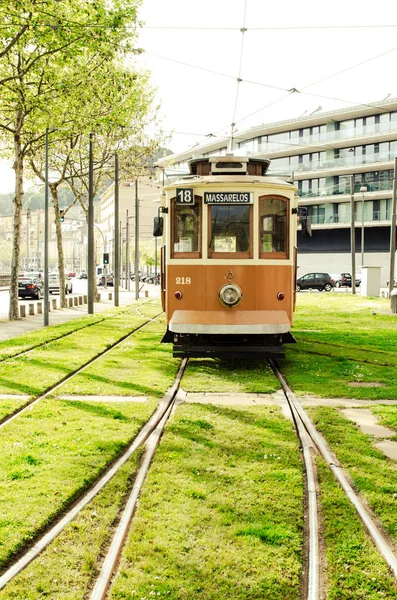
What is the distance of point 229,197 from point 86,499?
7953mm

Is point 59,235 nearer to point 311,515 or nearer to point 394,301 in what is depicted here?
point 394,301

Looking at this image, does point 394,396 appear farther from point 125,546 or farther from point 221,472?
point 125,546

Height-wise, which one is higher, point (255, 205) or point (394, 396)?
point (255, 205)

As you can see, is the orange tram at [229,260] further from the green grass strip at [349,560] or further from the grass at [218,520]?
the green grass strip at [349,560]

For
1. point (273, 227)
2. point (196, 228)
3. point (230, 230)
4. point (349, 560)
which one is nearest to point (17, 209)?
point (196, 228)

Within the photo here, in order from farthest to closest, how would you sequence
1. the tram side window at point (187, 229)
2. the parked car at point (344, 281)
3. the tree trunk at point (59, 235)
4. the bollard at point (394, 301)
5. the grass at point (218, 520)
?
the parked car at point (344, 281), the tree trunk at point (59, 235), the bollard at point (394, 301), the tram side window at point (187, 229), the grass at point (218, 520)

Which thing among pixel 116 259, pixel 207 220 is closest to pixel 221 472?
pixel 207 220

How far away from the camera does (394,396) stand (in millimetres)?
10773

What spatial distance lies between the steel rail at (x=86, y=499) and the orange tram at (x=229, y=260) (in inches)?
114

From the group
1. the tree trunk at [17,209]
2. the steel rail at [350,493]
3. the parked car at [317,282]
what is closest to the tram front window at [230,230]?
the steel rail at [350,493]

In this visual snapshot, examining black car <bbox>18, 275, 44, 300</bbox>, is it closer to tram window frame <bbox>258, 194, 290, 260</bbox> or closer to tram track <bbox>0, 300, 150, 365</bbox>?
tram track <bbox>0, 300, 150, 365</bbox>

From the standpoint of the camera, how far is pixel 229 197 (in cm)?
1290

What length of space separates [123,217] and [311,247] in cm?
5588

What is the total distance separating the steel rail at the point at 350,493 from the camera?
4.95 meters
